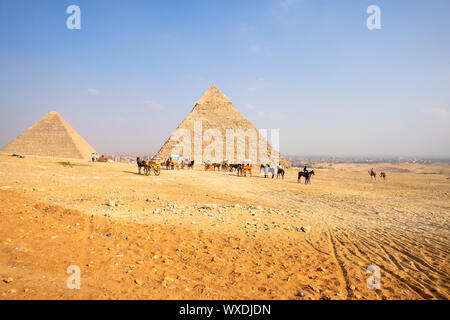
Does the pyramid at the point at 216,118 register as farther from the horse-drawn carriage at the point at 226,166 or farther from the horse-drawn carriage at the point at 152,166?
the horse-drawn carriage at the point at 152,166

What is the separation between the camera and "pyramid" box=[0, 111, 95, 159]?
57.1 meters

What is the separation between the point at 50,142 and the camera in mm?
58406

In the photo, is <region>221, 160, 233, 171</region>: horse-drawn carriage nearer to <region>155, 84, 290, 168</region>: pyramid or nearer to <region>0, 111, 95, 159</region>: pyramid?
<region>155, 84, 290, 168</region>: pyramid

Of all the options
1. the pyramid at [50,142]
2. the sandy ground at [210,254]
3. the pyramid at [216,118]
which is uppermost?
the pyramid at [216,118]

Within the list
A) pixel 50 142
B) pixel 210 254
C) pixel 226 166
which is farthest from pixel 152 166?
pixel 50 142

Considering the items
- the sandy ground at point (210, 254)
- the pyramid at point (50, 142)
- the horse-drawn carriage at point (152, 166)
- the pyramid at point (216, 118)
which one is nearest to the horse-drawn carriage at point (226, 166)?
the horse-drawn carriage at point (152, 166)

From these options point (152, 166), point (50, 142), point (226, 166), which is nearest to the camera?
point (152, 166)

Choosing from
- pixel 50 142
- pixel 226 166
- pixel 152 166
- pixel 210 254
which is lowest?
pixel 210 254

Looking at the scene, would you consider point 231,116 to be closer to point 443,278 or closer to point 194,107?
point 194,107

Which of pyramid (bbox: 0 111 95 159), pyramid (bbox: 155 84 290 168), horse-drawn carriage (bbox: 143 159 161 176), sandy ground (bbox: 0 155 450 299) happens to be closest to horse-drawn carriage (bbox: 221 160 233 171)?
horse-drawn carriage (bbox: 143 159 161 176)

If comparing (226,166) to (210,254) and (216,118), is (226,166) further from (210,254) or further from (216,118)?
(216,118)

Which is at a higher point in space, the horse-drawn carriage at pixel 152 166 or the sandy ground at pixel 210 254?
the horse-drawn carriage at pixel 152 166

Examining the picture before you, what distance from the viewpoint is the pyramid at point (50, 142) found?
187ft
